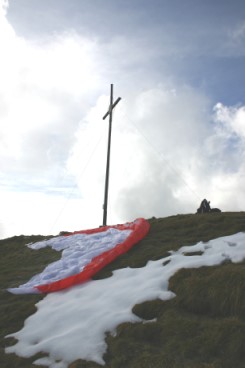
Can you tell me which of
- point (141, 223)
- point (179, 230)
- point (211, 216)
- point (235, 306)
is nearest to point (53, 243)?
point (141, 223)

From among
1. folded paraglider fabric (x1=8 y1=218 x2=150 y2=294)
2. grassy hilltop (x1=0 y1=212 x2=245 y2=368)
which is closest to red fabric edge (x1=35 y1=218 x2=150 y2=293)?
folded paraglider fabric (x1=8 y1=218 x2=150 y2=294)

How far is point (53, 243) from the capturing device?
17.8 metres

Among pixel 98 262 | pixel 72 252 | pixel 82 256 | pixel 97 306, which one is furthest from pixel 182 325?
pixel 72 252

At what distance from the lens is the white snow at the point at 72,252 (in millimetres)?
11505

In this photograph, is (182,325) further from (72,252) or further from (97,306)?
(72,252)

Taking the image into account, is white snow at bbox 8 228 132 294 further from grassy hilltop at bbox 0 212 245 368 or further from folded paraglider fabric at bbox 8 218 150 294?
grassy hilltop at bbox 0 212 245 368

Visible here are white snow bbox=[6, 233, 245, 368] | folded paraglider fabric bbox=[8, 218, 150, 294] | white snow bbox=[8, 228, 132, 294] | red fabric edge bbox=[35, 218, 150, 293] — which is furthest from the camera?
white snow bbox=[8, 228, 132, 294]

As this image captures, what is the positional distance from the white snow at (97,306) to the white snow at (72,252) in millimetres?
1319

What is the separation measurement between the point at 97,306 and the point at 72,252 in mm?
6521

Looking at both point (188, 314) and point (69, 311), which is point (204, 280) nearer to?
point (188, 314)

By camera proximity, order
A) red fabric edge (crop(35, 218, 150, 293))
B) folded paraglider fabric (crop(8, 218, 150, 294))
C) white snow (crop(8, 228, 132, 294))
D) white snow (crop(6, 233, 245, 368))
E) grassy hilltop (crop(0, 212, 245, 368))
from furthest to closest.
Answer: white snow (crop(8, 228, 132, 294)) < folded paraglider fabric (crop(8, 218, 150, 294)) < red fabric edge (crop(35, 218, 150, 293)) < white snow (crop(6, 233, 245, 368)) < grassy hilltop (crop(0, 212, 245, 368))

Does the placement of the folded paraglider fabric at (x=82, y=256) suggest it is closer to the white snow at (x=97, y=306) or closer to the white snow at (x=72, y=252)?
the white snow at (x=72, y=252)

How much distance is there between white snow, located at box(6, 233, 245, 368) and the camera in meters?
6.93

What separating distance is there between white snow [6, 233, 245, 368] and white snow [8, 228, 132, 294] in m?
1.32
